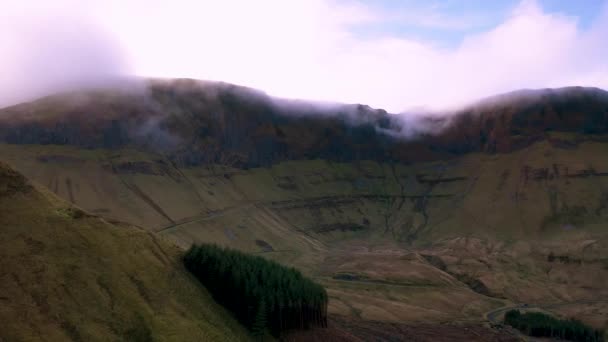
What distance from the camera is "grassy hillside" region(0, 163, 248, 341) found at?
8231 centimetres

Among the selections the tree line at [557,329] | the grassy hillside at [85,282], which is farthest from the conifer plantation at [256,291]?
the tree line at [557,329]

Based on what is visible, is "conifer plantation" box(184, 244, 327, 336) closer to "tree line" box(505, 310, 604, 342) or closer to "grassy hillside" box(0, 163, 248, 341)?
"grassy hillside" box(0, 163, 248, 341)

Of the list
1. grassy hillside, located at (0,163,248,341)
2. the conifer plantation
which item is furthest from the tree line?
grassy hillside, located at (0,163,248,341)

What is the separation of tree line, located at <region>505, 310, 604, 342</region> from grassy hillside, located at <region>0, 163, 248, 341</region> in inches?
4274

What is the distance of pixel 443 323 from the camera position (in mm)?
178750

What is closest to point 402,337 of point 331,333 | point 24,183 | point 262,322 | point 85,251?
point 331,333

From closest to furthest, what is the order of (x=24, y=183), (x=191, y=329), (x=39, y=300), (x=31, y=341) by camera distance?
(x=31, y=341), (x=39, y=300), (x=191, y=329), (x=24, y=183)

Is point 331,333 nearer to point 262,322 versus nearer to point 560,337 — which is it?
point 262,322

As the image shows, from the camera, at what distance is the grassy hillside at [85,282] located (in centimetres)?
8231

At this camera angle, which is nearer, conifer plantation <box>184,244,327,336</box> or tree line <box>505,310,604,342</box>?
conifer plantation <box>184,244,327,336</box>

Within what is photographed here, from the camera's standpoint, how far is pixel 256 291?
10950cm

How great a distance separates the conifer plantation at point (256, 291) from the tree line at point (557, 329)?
8290cm

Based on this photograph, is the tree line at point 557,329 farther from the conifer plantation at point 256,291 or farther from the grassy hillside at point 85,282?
the grassy hillside at point 85,282

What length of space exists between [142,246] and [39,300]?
90.2 ft
